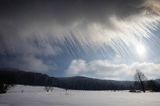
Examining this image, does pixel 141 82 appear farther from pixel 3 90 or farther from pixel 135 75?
pixel 3 90

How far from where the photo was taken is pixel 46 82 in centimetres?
18762

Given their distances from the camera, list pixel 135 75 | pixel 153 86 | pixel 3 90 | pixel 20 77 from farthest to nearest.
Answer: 1. pixel 20 77
2. pixel 153 86
3. pixel 135 75
4. pixel 3 90

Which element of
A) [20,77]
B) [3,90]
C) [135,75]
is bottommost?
[3,90]

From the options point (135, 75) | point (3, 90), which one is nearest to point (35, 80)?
point (3, 90)

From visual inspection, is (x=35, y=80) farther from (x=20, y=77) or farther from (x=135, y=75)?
(x=135, y=75)

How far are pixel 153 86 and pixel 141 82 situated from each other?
1158cm

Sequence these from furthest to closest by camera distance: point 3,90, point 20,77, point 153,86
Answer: point 20,77 → point 153,86 → point 3,90

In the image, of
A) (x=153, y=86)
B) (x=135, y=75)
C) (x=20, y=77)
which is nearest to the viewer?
(x=135, y=75)

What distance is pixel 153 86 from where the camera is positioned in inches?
3068

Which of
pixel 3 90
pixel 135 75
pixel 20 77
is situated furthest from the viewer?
pixel 20 77

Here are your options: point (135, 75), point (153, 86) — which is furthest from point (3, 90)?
point (153, 86)

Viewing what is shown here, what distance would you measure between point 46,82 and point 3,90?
398 feet

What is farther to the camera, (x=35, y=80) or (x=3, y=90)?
(x=35, y=80)

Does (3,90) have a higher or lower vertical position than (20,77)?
lower
